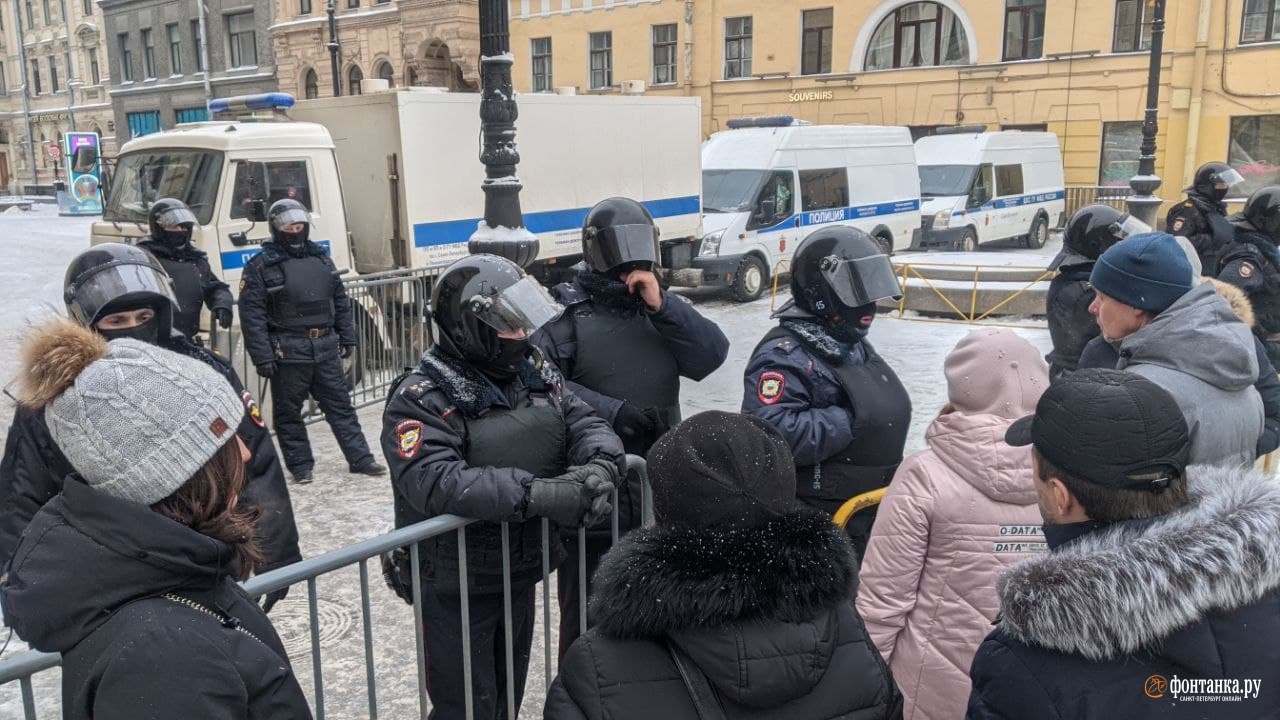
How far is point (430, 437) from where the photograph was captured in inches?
107

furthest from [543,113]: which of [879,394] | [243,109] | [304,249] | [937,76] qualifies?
[937,76]

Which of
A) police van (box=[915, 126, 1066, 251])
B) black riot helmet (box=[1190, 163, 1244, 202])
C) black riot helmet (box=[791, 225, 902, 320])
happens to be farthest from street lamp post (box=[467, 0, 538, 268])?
police van (box=[915, 126, 1066, 251])

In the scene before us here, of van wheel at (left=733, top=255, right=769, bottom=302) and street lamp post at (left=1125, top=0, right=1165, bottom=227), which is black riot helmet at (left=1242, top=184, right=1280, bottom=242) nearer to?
van wheel at (left=733, top=255, right=769, bottom=302)

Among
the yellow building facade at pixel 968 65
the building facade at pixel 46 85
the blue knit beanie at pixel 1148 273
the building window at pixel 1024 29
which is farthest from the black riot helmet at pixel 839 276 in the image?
the building facade at pixel 46 85

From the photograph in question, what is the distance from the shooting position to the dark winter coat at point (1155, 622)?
1.47 m

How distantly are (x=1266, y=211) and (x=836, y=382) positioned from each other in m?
4.73

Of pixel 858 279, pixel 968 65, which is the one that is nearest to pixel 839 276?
pixel 858 279

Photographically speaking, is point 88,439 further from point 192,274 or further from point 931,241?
point 931,241

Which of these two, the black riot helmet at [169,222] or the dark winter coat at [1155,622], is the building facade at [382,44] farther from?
the dark winter coat at [1155,622]

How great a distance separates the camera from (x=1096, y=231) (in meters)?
4.85

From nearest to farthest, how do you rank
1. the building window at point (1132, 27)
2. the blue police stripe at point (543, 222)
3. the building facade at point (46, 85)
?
1. the blue police stripe at point (543, 222)
2. the building window at point (1132, 27)
3. the building facade at point (46, 85)

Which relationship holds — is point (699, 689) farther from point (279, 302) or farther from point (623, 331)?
point (279, 302)

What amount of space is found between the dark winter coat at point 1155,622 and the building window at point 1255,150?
26348mm

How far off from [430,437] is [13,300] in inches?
643
